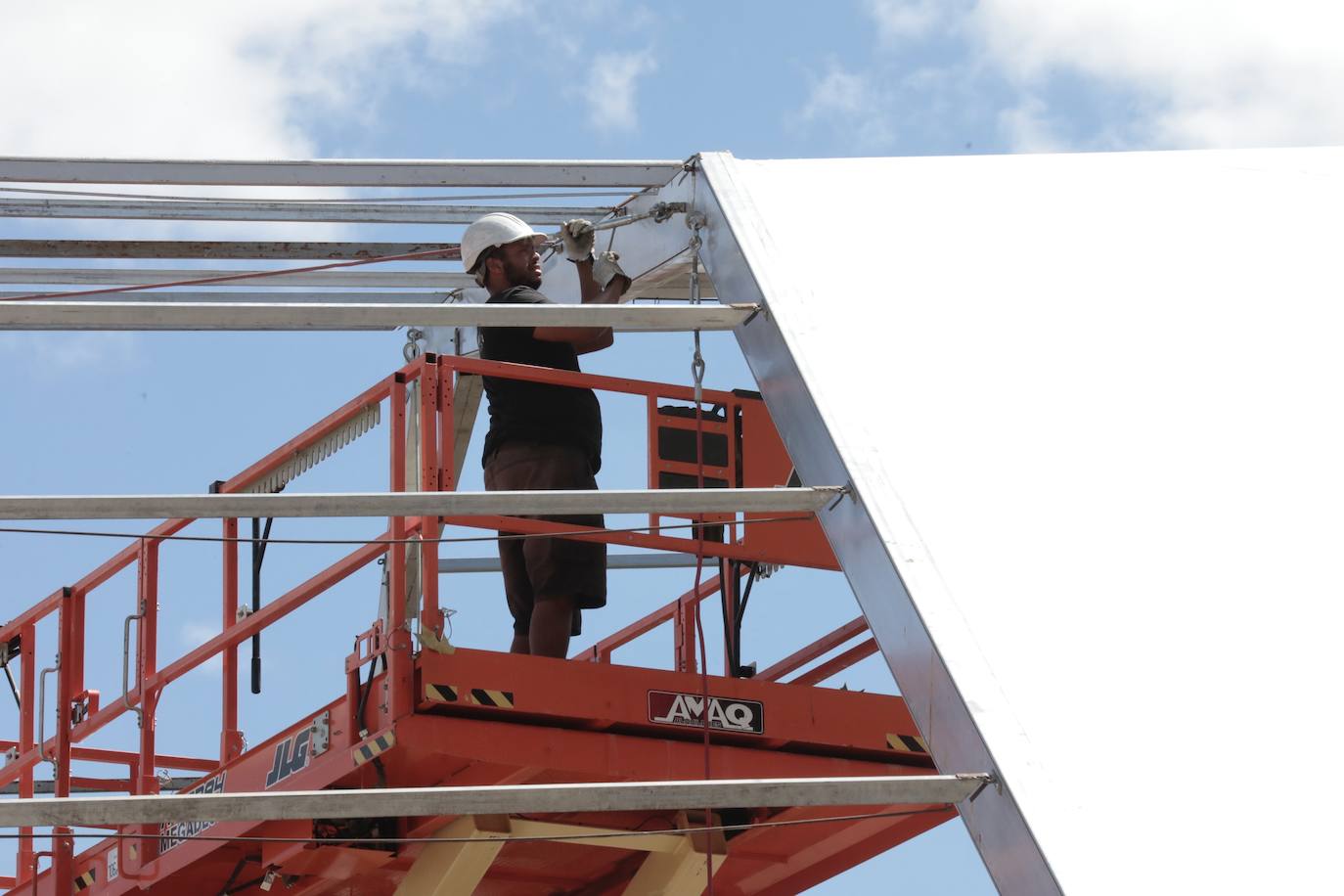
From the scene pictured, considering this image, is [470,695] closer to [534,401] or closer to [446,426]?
[446,426]

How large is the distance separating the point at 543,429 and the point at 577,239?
80 centimetres

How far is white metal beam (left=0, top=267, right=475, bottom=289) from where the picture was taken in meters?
9.90

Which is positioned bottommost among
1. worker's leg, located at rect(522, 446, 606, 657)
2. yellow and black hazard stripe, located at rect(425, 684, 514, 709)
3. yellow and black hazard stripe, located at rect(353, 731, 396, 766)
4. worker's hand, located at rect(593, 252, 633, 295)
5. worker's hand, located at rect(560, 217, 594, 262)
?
yellow and black hazard stripe, located at rect(353, 731, 396, 766)

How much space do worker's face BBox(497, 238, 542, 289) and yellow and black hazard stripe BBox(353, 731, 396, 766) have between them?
2111mm

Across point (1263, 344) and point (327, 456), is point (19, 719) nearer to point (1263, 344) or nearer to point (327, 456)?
point (327, 456)

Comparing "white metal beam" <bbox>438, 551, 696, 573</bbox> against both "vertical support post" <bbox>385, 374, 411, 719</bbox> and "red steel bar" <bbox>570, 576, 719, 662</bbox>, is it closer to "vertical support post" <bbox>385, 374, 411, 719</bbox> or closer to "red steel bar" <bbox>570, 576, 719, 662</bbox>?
"red steel bar" <bbox>570, 576, 719, 662</bbox>

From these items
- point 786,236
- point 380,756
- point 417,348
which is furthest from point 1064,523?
point 417,348

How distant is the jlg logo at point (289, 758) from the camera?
24.5 feet

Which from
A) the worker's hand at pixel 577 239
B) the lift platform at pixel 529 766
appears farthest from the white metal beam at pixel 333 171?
the lift platform at pixel 529 766

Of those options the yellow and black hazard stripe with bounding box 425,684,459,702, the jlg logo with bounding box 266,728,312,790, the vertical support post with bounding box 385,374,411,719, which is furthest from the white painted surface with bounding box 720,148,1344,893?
the jlg logo with bounding box 266,728,312,790

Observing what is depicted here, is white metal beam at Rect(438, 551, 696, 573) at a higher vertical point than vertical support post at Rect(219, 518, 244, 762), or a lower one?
higher

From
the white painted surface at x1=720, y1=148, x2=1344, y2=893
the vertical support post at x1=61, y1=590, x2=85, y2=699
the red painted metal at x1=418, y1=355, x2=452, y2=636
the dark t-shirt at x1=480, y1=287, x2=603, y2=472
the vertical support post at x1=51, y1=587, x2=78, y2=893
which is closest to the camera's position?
the white painted surface at x1=720, y1=148, x2=1344, y2=893

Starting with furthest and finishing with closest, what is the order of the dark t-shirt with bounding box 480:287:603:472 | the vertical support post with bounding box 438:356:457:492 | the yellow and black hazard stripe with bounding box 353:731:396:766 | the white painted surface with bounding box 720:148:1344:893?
the dark t-shirt with bounding box 480:287:603:472
the vertical support post with bounding box 438:356:457:492
the yellow and black hazard stripe with bounding box 353:731:396:766
the white painted surface with bounding box 720:148:1344:893

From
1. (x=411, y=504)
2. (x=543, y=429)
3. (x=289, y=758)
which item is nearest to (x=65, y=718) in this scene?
(x=289, y=758)
